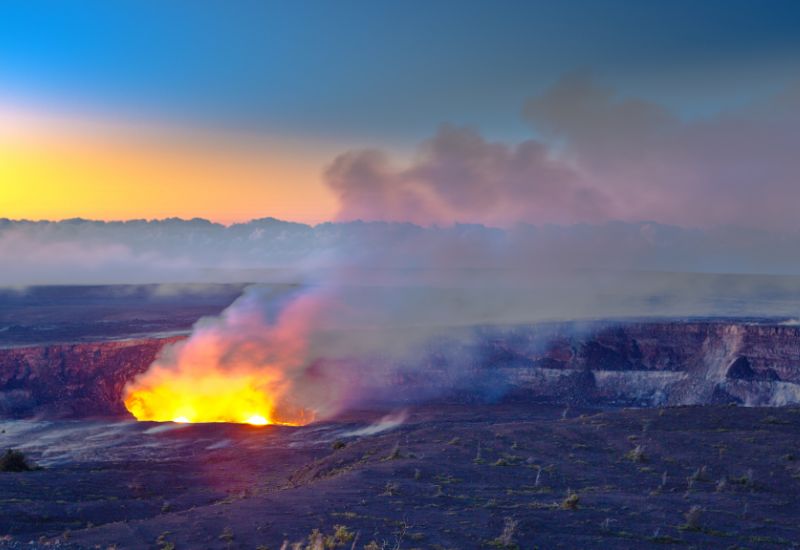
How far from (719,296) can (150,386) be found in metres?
144

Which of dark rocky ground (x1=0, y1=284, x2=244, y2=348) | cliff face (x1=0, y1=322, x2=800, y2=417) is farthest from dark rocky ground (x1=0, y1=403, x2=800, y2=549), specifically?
dark rocky ground (x1=0, y1=284, x2=244, y2=348)

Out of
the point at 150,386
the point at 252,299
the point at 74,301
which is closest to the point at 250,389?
the point at 150,386

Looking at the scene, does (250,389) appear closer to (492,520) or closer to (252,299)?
(252,299)

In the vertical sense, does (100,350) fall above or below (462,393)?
above

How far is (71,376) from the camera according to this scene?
217 ft

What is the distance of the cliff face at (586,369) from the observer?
6238 centimetres

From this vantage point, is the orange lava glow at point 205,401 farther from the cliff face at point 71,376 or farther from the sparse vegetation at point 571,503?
the sparse vegetation at point 571,503

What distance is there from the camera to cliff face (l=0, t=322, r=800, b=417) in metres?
62.4

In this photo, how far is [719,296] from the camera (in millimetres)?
173500

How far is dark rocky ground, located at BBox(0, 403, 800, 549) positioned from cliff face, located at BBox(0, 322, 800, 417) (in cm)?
2438

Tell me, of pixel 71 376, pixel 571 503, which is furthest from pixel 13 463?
pixel 71 376

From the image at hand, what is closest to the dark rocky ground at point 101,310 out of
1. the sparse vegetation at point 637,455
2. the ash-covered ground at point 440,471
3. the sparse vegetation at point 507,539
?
the ash-covered ground at point 440,471

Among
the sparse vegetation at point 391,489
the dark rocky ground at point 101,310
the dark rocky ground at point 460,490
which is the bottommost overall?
the dark rocky ground at point 460,490

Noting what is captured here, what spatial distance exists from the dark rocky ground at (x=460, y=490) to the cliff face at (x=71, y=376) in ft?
67.1
